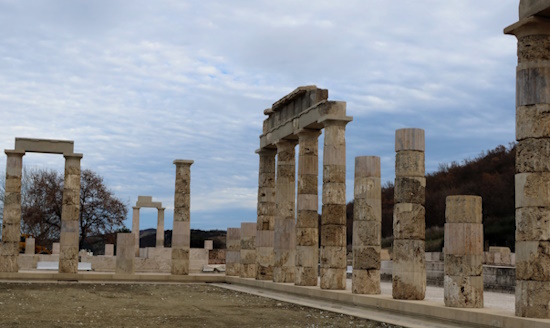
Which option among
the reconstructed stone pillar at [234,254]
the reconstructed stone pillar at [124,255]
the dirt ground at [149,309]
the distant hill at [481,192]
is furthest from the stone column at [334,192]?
the distant hill at [481,192]

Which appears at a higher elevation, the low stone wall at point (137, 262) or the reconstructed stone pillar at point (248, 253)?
the reconstructed stone pillar at point (248, 253)

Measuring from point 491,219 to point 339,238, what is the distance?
27.6 m

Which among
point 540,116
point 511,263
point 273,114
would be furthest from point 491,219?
point 540,116

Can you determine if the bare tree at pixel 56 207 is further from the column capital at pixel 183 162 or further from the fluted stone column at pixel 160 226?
the column capital at pixel 183 162

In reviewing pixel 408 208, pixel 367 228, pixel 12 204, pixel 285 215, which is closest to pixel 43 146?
pixel 12 204

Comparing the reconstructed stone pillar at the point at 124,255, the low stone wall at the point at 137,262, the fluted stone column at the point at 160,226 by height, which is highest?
the fluted stone column at the point at 160,226

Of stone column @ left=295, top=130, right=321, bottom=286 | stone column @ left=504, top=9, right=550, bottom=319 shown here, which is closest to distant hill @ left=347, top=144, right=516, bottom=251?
stone column @ left=295, top=130, right=321, bottom=286

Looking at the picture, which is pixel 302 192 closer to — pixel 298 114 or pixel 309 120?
pixel 309 120

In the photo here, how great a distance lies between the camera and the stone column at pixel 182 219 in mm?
27453

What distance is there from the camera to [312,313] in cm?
1549

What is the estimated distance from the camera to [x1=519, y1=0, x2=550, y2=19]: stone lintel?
11.2m

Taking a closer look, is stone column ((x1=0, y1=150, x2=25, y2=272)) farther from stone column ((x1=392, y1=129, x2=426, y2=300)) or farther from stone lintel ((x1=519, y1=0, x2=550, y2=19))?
stone lintel ((x1=519, y1=0, x2=550, y2=19))

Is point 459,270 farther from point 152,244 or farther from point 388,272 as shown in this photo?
point 152,244

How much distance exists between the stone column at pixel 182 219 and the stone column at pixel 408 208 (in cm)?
1321
